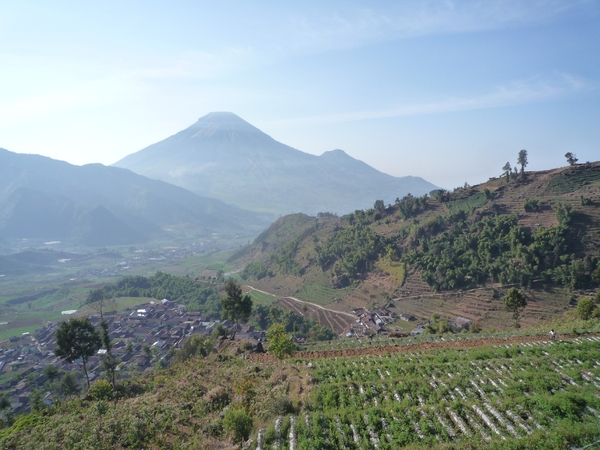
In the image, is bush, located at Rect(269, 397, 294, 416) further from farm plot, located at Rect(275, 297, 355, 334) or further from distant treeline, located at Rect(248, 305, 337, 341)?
farm plot, located at Rect(275, 297, 355, 334)

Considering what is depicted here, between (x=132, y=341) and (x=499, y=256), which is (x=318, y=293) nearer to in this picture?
(x=499, y=256)

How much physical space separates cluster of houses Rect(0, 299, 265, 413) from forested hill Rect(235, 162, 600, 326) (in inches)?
642

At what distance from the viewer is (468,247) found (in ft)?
125

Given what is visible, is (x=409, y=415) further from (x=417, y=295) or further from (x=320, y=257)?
(x=320, y=257)

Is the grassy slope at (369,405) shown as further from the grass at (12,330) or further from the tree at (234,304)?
the grass at (12,330)

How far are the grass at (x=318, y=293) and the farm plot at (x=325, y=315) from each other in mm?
1486

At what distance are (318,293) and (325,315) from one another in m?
7.74

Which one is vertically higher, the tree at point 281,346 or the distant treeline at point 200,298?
the tree at point 281,346

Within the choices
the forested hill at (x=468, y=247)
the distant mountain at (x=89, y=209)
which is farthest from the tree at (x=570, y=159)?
the distant mountain at (x=89, y=209)

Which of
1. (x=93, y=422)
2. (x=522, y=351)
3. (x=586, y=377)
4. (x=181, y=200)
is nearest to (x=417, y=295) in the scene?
(x=522, y=351)

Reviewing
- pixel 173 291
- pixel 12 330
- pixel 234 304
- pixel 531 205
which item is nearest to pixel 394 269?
pixel 531 205

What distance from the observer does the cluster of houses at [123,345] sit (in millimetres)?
28328

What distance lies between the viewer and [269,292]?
54.0 meters

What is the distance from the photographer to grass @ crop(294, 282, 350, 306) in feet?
149
